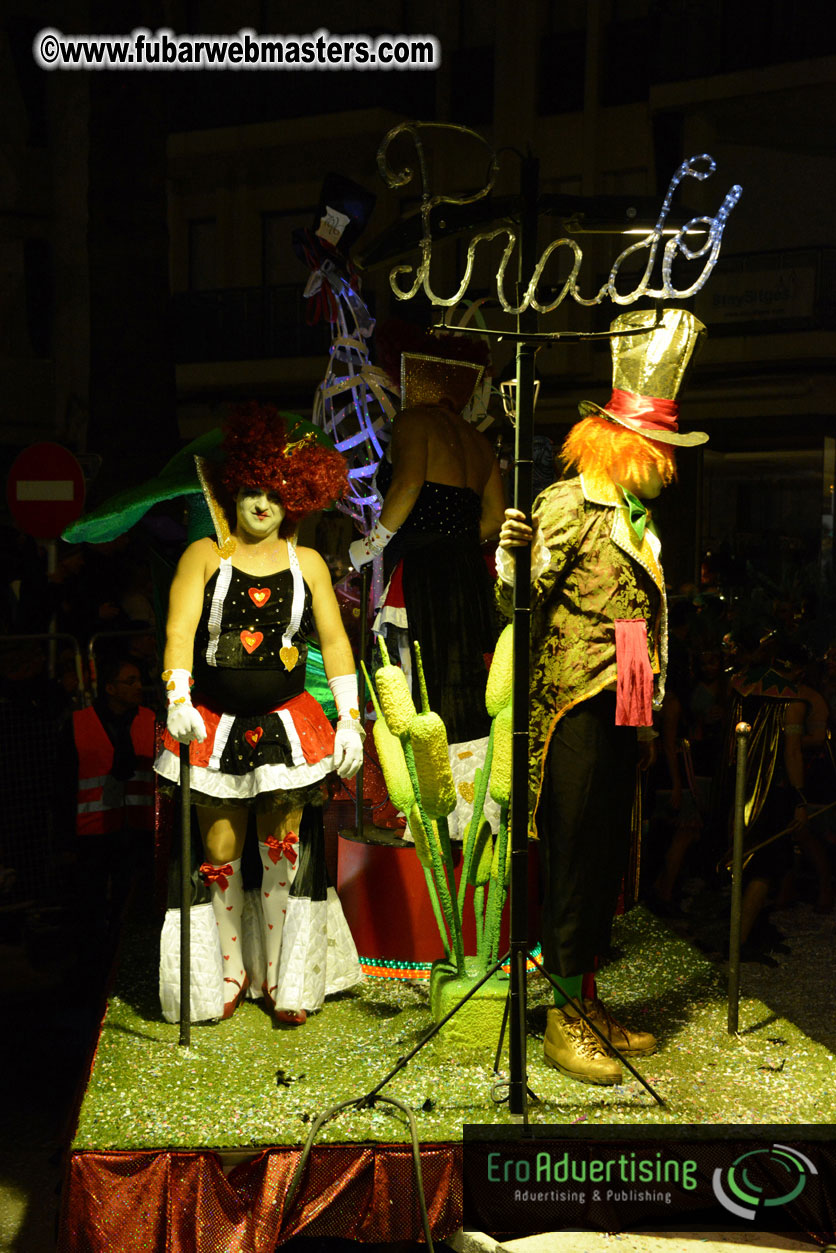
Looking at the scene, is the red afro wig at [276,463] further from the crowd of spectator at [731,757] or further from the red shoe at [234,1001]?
the crowd of spectator at [731,757]

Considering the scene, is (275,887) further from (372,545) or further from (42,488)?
(42,488)

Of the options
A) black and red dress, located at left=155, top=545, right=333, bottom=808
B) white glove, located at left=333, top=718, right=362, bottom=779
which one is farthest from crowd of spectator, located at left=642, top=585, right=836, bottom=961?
black and red dress, located at left=155, top=545, right=333, bottom=808

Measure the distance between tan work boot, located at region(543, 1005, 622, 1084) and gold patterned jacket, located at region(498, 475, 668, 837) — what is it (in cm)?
57

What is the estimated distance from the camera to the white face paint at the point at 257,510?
12.4ft

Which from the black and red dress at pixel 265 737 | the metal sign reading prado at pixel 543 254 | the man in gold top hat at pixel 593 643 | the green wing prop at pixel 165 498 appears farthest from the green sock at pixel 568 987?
the metal sign reading prado at pixel 543 254

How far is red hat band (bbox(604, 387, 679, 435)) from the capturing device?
137 inches

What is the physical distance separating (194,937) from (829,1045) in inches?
70.7

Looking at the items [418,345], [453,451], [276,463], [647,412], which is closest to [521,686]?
[647,412]

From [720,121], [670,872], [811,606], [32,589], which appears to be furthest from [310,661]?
[720,121]

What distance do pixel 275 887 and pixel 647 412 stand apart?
5.49ft

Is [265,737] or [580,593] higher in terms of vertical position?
[580,593]

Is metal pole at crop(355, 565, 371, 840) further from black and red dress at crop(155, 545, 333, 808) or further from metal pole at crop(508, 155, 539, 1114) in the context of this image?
metal pole at crop(508, 155, 539, 1114)

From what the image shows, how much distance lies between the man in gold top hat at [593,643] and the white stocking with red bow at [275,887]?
741 mm

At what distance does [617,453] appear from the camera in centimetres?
348
